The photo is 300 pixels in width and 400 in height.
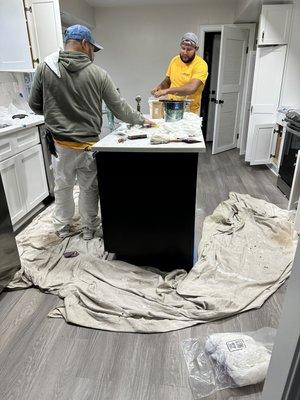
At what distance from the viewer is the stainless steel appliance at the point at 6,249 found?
1.80 metres

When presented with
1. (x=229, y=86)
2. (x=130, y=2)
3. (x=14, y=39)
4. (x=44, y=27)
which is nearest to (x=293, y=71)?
(x=229, y=86)

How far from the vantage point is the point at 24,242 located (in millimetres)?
2367

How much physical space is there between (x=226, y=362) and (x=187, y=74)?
2519 mm

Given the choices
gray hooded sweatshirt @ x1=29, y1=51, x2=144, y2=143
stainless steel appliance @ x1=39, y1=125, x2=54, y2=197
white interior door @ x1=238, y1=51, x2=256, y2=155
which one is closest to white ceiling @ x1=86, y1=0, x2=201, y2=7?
white interior door @ x1=238, y1=51, x2=256, y2=155

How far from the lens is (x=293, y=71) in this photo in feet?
12.6

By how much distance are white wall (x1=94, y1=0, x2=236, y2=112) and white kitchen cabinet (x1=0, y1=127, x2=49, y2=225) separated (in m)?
3.12

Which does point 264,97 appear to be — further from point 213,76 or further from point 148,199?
point 148,199

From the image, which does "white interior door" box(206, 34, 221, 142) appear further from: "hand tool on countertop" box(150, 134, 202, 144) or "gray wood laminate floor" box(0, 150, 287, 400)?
"gray wood laminate floor" box(0, 150, 287, 400)

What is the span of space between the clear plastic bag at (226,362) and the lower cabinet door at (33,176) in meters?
2.04

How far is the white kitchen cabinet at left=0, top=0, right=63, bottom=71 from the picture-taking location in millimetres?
2871

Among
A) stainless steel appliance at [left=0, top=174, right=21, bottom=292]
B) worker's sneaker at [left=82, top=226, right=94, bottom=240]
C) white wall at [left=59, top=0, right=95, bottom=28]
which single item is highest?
white wall at [left=59, top=0, right=95, bottom=28]

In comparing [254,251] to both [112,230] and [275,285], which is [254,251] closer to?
[275,285]

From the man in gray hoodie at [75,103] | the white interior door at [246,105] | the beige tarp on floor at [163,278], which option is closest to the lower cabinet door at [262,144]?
the white interior door at [246,105]

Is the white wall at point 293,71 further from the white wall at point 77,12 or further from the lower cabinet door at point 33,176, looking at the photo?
the lower cabinet door at point 33,176
